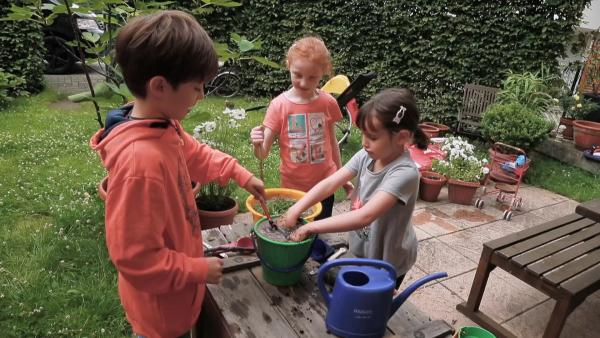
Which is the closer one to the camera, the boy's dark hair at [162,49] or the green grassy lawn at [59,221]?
the boy's dark hair at [162,49]

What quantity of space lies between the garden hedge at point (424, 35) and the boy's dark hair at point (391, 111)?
542 centimetres

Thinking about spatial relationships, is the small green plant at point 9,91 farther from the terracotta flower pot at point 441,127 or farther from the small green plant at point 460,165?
the terracotta flower pot at point 441,127

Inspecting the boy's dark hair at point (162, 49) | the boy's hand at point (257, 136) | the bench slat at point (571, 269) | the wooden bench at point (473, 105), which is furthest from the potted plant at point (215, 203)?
the wooden bench at point (473, 105)

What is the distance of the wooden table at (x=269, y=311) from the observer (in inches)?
53.1

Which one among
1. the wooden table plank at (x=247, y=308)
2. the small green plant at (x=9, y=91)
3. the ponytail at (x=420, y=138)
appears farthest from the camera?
the small green plant at (x=9, y=91)

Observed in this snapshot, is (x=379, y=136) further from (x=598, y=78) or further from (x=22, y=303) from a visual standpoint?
(x=598, y=78)

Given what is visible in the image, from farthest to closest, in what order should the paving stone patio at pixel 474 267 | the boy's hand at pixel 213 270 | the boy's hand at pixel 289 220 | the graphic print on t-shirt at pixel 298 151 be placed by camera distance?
the paving stone patio at pixel 474 267
the graphic print on t-shirt at pixel 298 151
the boy's hand at pixel 289 220
the boy's hand at pixel 213 270

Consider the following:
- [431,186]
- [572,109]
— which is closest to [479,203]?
[431,186]

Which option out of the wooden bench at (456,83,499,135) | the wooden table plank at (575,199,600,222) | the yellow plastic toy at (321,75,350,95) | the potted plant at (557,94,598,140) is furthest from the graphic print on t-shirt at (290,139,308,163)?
the potted plant at (557,94,598,140)

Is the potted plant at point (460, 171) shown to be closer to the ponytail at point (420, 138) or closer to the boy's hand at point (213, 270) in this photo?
the ponytail at point (420, 138)

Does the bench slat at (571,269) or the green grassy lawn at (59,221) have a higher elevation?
the bench slat at (571,269)

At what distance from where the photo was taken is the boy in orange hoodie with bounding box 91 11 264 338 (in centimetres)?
104

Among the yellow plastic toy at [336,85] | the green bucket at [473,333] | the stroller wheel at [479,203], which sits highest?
the yellow plastic toy at [336,85]

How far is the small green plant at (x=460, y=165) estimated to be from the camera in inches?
178
